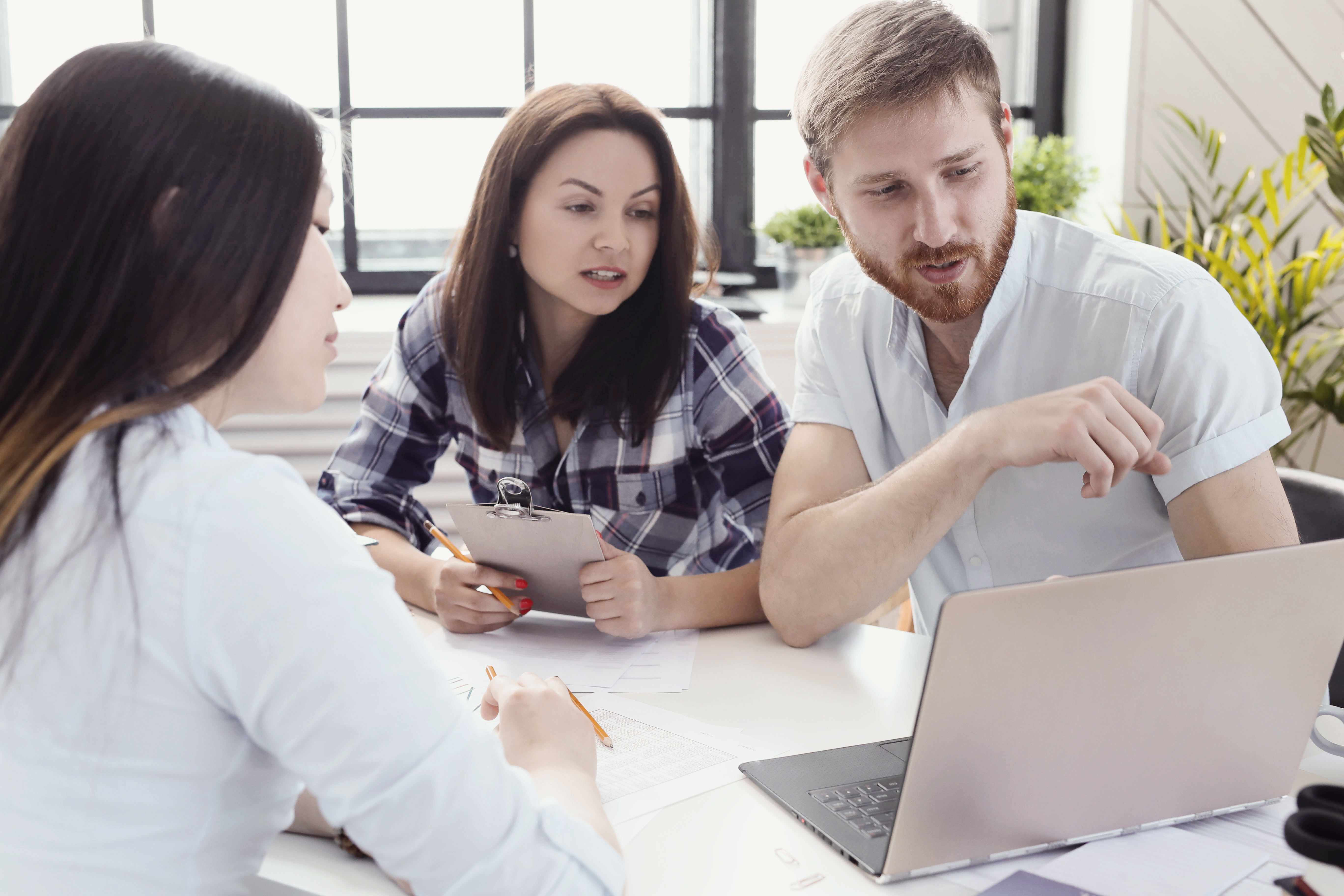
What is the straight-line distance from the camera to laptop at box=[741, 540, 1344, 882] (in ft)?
2.19

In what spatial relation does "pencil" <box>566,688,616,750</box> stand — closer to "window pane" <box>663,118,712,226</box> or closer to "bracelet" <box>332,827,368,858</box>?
"bracelet" <box>332,827,368,858</box>

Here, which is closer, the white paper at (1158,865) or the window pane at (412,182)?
the white paper at (1158,865)

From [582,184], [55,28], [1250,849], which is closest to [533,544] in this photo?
[582,184]

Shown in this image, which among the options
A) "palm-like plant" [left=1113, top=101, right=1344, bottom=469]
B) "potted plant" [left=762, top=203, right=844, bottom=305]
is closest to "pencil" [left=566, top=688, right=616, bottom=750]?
"palm-like plant" [left=1113, top=101, right=1344, bottom=469]

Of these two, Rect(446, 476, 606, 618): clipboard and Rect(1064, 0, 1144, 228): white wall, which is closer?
Rect(446, 476, 606, 618): clipboard

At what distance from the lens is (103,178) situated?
23.7 inches

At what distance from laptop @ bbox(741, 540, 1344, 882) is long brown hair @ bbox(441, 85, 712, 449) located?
90cm

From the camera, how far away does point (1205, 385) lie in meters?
1.13

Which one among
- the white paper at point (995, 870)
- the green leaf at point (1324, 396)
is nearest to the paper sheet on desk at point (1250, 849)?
the white paper at point (995, 870)

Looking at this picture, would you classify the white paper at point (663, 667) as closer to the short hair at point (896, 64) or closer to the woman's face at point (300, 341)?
the woman's face at point (300, 341)

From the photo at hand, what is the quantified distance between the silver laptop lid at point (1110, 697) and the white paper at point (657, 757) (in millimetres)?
207

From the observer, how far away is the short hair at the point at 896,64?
1232 mm

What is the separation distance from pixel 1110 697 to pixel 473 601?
0.78 metres

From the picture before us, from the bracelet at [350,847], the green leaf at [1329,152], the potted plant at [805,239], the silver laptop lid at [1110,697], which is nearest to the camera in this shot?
the silver laptop lid at [1110,697]
